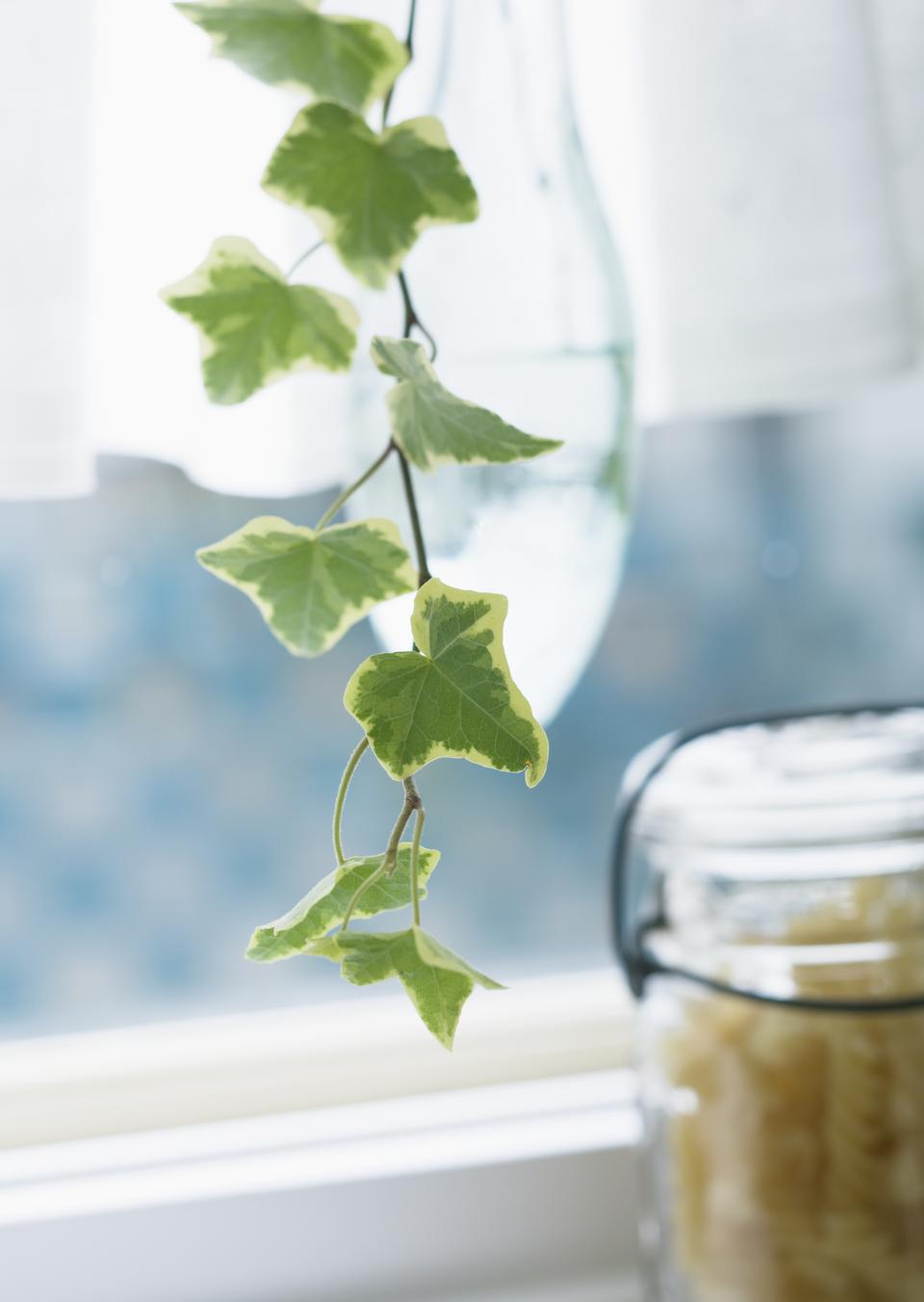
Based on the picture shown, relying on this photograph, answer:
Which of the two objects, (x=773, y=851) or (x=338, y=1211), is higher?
(x=773, y=851)

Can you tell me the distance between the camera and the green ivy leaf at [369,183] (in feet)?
0.91

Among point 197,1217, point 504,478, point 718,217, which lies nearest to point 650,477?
point 718,217

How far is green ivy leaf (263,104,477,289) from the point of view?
0.91 ft

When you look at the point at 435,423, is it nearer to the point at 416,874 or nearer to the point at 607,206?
the point at 416,874

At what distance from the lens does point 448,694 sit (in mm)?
252

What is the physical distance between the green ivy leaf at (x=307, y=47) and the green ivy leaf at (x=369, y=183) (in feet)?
0.08

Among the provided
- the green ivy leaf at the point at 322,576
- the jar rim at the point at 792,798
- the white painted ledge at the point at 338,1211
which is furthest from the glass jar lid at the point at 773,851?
the green ivy leaf at the point at 322,576

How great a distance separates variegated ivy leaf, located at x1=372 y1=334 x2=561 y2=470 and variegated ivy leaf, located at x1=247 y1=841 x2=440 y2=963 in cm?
9

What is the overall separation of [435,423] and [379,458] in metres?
0.02

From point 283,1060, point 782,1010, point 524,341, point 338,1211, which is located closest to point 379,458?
point 524,341

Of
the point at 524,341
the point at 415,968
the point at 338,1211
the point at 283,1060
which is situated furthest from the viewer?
the point at 283,1060

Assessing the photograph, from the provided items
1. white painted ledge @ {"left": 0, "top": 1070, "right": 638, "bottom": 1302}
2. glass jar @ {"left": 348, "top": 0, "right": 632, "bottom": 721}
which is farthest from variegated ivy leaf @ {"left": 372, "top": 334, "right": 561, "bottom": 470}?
white painted ledge @ {"left": 0, "top": 1070, "right": 638, "bottom": 1302}

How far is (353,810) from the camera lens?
0.81 metres

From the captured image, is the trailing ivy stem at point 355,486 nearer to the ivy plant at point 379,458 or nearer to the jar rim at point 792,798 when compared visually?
the ivy plant at point 379,458
